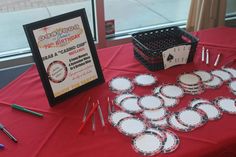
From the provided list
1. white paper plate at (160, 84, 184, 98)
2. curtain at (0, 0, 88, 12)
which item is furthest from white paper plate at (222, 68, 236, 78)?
curtain at (0, 0, 88, 12)

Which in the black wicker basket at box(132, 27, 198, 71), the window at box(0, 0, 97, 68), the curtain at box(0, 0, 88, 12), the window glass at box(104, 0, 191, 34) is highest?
the black wicker basket at box(132, 27, 198, 71)

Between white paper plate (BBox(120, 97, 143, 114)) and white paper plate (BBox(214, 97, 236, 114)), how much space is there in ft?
0.97

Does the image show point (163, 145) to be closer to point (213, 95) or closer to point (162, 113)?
point (162, 113)

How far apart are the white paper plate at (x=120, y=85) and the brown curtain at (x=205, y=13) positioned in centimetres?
149

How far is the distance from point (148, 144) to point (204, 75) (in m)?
0.48

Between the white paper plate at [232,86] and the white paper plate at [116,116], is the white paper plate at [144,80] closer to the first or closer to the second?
the white paper plate at [116,116]

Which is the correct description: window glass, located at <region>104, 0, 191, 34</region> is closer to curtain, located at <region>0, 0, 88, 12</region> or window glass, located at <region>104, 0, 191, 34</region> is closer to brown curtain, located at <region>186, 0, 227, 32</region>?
brown curtain, located at <region>186, 0, 227, 32</region>

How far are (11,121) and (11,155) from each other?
169 millimetres

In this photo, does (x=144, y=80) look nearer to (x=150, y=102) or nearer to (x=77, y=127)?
(x=150, y=102)

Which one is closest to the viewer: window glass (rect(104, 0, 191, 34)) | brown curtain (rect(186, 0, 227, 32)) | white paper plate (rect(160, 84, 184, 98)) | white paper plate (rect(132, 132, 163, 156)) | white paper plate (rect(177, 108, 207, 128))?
white paper plate (rect(132, 132, 163, 156))

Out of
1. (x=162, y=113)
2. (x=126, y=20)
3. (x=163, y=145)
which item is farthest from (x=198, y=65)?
(x=126, y=20)

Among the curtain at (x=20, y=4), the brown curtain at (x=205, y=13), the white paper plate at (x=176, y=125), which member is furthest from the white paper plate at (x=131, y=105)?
the curtain at (x=20, y=4)

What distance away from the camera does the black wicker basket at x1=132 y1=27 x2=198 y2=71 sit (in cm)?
131

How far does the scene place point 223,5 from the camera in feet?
8.47
